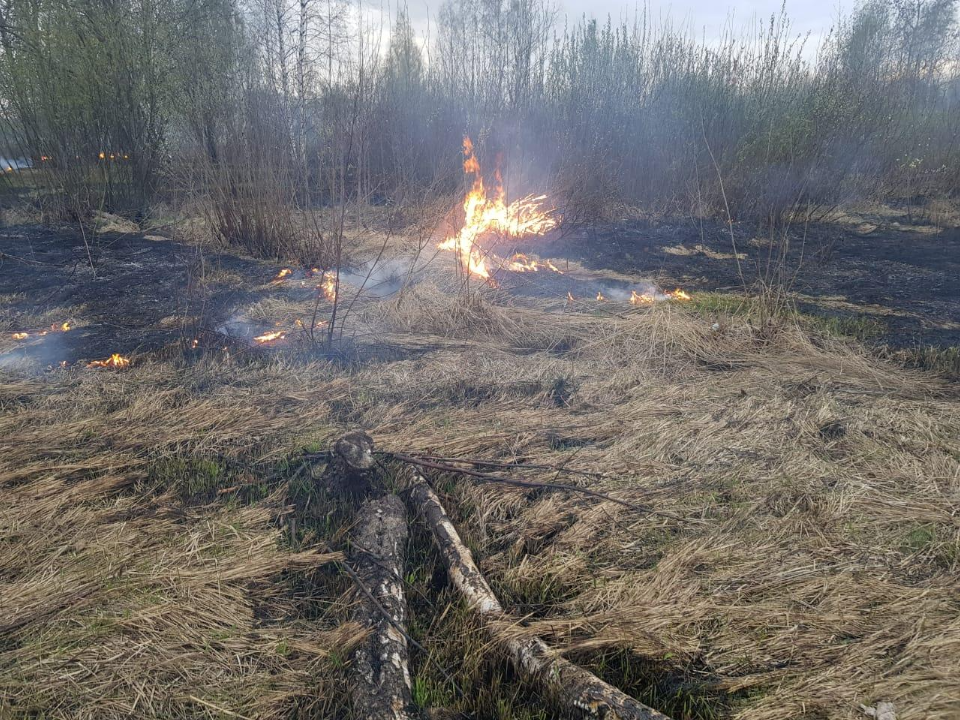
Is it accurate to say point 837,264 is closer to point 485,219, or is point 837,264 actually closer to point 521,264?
point 521,264

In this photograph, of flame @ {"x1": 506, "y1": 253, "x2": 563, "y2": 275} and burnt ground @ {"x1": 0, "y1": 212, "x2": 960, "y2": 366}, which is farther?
flame @ {"x1": 506, "y1": 253, "x2": 563, "y2": 275}

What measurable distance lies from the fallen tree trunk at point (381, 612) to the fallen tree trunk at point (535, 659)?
19 centimetres

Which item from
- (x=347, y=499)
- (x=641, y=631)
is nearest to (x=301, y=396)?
(x=347, y=499)

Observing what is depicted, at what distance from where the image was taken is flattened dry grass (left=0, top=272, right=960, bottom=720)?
187 cm

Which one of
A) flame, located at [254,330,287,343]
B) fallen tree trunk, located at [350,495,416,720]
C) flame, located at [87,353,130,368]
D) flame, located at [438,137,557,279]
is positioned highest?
flame, located at [438,137,557,279]

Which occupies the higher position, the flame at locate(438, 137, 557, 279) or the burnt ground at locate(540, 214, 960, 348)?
the flame at locate(438, 137, 557, 279)

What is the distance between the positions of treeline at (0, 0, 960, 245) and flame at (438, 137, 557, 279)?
2.27ft

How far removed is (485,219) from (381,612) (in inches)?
239

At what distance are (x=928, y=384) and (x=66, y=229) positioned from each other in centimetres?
1050

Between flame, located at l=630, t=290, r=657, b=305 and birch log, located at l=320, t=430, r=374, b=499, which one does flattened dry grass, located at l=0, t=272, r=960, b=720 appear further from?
flame, located at l=630, t=290, r=657, b=305

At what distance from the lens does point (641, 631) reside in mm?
2037

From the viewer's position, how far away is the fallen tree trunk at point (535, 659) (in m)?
1.66

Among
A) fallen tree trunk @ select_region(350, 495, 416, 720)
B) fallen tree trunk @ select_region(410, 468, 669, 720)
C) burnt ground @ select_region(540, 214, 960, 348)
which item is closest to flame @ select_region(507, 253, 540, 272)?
burnt ground @ select_region(540, 214, 960, 348)

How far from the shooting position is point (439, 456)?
10.2ft
